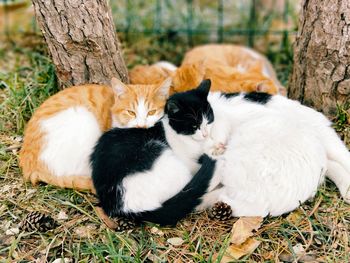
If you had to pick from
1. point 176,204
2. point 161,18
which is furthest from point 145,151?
point 161,18

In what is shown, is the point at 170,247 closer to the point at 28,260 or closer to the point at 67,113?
the point at 28,260

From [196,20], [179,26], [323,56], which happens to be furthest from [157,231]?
[196,20]

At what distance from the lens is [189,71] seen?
11.3 feet

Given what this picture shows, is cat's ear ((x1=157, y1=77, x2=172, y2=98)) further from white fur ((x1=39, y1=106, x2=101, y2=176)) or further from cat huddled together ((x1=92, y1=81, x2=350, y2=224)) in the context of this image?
white fur ((x1=39, y1=106, x2=101, y2=176))

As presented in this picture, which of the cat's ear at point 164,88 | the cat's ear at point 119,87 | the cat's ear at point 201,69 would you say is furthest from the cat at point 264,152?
the cat's ear at point 201,69

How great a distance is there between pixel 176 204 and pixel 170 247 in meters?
0.25

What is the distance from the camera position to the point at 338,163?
288cm

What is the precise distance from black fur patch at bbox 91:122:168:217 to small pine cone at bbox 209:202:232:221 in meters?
0.43

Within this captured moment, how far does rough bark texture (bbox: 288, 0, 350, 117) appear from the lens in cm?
297

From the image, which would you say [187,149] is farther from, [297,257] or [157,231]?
[297,257]

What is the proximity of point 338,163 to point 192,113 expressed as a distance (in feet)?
3.11

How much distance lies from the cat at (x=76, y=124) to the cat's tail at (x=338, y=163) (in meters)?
1.05

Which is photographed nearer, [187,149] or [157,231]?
[157,231]

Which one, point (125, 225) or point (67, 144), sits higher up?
point (67, 144)
